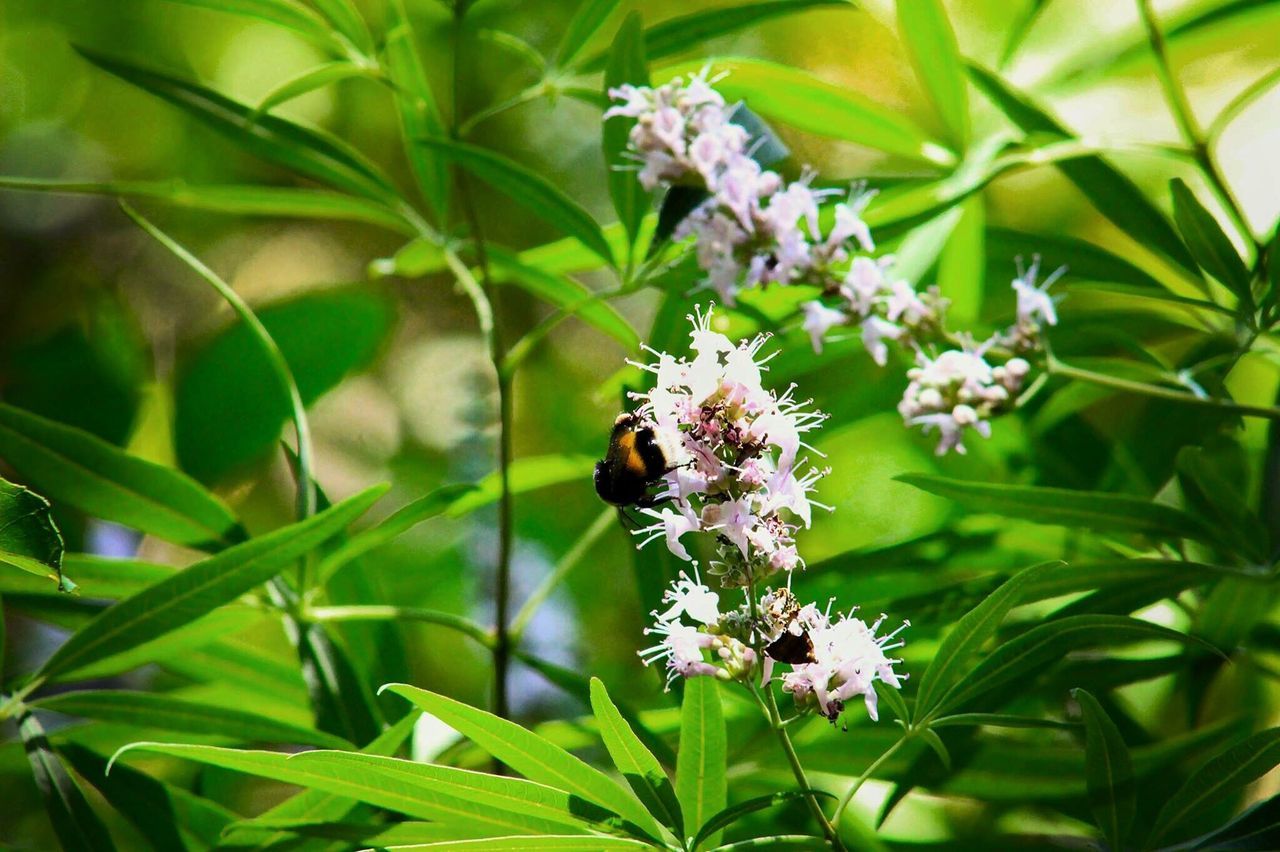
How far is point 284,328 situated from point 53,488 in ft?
1.85

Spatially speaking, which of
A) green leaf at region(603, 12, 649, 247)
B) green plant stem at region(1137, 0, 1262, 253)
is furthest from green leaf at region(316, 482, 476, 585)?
green plant stem at region(1137, 0, 1262, 253)

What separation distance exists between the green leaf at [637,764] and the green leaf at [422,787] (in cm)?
3

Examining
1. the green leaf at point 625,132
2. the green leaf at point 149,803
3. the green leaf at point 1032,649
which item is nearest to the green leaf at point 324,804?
the green leaf at point 149,803

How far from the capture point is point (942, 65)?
1.46m

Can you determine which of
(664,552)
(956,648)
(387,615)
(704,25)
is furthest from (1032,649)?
(704,25)

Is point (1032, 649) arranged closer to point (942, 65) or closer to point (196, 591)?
point (196, 591)

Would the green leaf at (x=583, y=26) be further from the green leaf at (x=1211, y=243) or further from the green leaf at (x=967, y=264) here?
the green leaf at (x=1211, y=243)

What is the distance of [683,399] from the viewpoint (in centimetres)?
Result: 89

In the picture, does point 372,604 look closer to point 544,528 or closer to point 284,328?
point 284,328

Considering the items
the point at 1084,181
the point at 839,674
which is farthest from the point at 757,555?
the point at 1084,181

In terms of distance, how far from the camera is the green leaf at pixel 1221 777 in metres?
0.83

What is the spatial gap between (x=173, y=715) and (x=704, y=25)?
3.03 ft

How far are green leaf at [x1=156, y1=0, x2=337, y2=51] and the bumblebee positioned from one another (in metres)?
0.62

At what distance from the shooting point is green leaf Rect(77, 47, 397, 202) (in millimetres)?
1305
